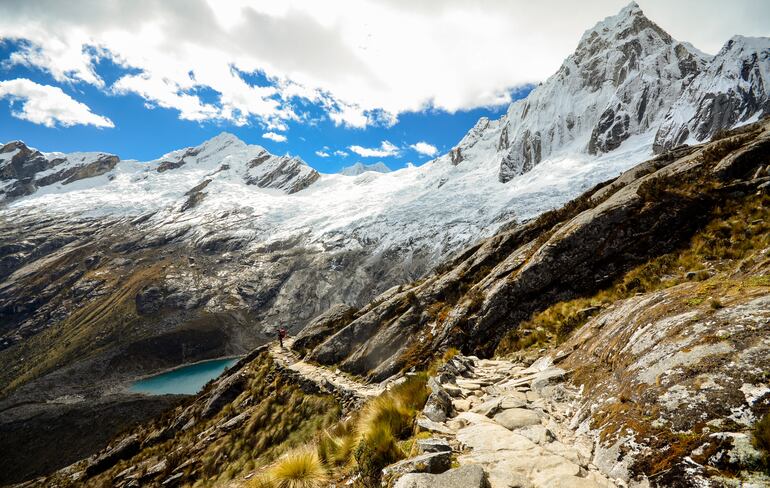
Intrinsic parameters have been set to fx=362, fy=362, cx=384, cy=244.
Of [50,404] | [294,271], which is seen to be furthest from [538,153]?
[50,404]

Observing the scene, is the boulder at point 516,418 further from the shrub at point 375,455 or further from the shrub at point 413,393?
the shrub at point 375,455

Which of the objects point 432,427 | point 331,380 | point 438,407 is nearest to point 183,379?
point 331,380

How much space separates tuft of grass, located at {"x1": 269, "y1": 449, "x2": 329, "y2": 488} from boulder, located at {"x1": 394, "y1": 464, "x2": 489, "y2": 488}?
97.7 inches

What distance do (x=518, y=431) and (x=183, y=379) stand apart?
463ft

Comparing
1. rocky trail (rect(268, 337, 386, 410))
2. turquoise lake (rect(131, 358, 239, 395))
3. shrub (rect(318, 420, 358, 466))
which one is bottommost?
turquoise lake (rect(131, 358, 239, 395))

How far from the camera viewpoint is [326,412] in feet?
76.3

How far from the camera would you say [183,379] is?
121625 millimetres

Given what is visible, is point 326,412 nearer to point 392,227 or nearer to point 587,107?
point 392,227

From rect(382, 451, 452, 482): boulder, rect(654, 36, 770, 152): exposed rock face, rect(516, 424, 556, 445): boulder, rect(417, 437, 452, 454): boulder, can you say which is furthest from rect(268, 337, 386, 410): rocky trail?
rect(654, 36, 770, 152): exposed rock face

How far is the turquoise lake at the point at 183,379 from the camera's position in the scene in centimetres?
10907

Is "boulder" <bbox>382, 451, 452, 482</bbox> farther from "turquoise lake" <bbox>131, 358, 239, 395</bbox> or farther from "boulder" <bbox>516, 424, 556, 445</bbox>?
"turquoise lake" <bbox>131, 358, 239, 395</bbox>

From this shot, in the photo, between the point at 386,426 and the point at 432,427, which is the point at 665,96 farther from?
the point at 386,426

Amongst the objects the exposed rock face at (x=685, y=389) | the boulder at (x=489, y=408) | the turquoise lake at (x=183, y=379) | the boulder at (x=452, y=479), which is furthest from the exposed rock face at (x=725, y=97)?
the turquoise lake at (x=183, y=379)

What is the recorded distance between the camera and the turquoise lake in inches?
4294
